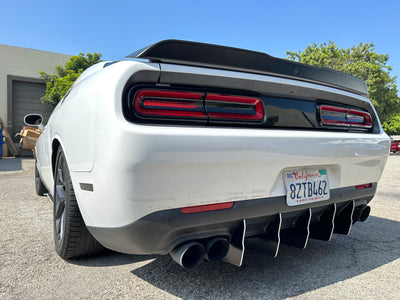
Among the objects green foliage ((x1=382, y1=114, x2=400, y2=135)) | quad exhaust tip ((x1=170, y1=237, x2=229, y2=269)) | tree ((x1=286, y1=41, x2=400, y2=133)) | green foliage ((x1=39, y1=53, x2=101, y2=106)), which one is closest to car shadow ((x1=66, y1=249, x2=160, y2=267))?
quad exhaust tip ((x1=170, y1=237, x2=229, y2=269))

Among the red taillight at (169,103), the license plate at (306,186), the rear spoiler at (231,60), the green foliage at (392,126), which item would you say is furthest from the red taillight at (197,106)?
the green foliage at (392,126)

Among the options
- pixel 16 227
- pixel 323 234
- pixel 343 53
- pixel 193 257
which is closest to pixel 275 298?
pixel 193 257

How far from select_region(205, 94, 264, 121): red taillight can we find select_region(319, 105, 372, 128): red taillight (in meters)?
0.55

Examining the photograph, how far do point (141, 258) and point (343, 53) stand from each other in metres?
31.5

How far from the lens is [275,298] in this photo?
5.50ft

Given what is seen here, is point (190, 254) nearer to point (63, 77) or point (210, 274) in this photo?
point (210, 274)

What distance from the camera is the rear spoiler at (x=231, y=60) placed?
4.77ft

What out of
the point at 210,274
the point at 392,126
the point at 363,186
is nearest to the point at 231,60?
the point at 210,274

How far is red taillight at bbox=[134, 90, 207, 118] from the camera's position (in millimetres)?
1434

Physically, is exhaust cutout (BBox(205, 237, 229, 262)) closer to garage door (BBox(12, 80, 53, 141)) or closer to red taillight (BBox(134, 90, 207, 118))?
red taillight (BBox(134, 90, 207, 118))

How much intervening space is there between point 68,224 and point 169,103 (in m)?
1.00

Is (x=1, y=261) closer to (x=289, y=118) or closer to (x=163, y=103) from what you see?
(x=163, y=103)

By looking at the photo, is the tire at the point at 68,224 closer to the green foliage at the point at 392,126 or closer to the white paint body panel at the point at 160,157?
the white paint body panel at the point at 160,157

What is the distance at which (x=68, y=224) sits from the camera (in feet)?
6.18
